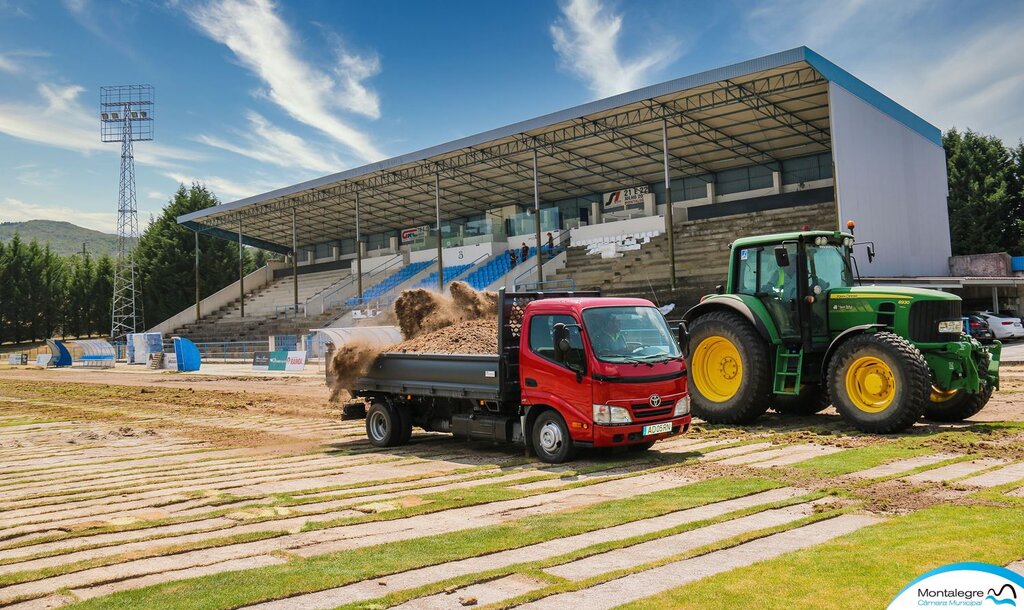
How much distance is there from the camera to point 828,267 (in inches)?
459

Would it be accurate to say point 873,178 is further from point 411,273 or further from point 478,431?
point 411,273

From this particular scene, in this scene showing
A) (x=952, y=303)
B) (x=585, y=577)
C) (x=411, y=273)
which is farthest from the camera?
(x=411, y=273)

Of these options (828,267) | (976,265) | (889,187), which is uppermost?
(889,187)

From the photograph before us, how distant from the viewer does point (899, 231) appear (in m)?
29.8

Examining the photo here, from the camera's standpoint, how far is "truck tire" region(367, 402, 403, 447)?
1103cm

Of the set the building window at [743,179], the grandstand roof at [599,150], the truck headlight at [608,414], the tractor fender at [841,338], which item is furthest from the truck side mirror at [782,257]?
the building window at [743,179]

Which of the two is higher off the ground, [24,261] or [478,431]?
[24,261]

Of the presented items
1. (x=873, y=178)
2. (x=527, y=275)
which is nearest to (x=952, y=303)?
(x=873, y=178)

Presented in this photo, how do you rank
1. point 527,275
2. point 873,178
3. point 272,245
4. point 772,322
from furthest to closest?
point 272,245 → point 527,275 → point 873,178 → point 772,322

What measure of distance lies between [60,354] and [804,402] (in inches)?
1803

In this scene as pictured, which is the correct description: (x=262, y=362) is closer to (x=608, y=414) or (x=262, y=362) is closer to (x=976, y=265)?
(x=608, y=414)

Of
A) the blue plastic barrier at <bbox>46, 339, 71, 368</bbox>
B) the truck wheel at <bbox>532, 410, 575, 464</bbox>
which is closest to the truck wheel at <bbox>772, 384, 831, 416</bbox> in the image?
the truck wheel at <bbox>532, 410, 575, 464</bbox>

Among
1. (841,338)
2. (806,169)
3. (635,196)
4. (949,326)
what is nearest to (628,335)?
(841,338)

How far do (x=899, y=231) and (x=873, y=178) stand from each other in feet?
9.76
